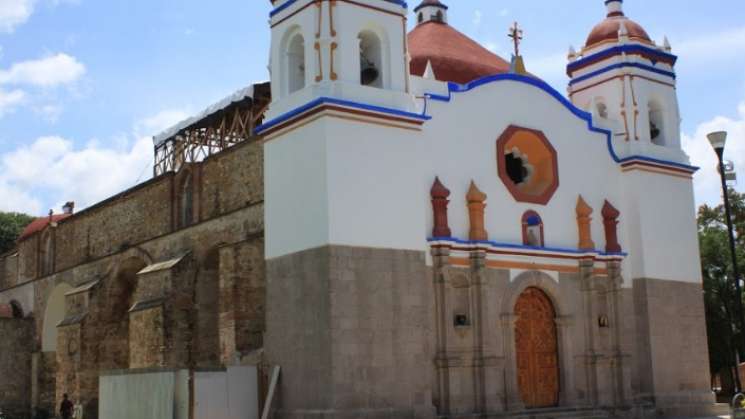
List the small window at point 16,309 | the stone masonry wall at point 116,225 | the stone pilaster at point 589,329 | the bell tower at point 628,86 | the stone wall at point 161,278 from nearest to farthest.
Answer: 1. the stone pilaster at point 589,329
2. the stone wall at point 161,278
3. the bell tower at point 628,86
4. the stone masonry wall at point 116,225
5. the small window at point 16,309

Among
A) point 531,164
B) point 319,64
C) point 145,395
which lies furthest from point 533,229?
point 145,395

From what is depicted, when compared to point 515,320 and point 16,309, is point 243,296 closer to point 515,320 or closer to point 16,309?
point 515,320

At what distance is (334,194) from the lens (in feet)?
51.1

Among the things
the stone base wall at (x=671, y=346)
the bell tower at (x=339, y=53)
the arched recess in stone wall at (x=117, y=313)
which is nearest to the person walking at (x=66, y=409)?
the arched recess in stone wall at (x=117, y=313)

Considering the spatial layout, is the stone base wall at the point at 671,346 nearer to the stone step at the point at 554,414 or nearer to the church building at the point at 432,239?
the church building at the point at 432,239

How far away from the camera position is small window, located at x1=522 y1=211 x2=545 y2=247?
60.7 feet

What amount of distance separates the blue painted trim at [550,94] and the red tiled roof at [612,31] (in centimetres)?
263

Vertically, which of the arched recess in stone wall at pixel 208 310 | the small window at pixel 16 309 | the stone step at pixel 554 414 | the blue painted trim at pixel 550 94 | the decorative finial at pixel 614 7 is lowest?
the stone step at pixel 554 414

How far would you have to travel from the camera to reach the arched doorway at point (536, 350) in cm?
1792

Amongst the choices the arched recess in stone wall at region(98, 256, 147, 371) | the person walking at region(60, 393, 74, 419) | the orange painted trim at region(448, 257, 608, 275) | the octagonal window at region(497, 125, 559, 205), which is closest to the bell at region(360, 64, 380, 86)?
the octagonal window at region(497, 125, 559, 205)

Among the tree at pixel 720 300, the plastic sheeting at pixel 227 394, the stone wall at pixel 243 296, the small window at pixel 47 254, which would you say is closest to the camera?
the plastic sheeting at pixel 227 394

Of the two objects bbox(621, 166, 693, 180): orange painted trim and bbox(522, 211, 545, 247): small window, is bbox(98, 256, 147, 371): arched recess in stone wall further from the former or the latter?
bbox(621, 166, 693, 180): orange painted trim

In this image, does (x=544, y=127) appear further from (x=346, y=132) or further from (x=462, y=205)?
(x=346, y=132)

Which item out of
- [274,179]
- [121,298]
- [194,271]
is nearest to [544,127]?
[274,179]
